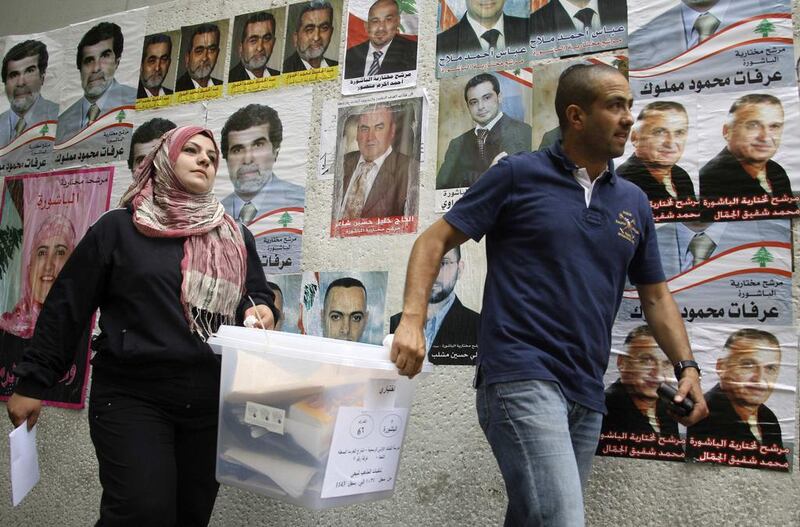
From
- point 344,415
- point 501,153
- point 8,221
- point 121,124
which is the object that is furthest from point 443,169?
point 8,221

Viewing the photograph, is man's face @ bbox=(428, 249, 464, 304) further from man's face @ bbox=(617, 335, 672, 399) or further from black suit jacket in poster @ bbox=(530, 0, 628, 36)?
black suit jacket in poster @ bbox=(530, 0, 628, 36)

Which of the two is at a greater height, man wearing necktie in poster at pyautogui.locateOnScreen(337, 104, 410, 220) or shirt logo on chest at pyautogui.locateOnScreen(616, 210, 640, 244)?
man wearing necktie in poster at pyautogui.locateOnScreen(337, 104, 410, 220)

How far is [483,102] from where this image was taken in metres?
3.21

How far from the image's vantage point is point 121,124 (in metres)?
4.09

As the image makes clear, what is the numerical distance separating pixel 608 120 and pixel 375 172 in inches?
51.9

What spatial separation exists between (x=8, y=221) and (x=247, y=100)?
5.24 ft

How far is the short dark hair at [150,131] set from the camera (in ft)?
13.1

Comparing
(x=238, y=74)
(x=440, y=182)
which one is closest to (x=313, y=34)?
(x=238, y=74)

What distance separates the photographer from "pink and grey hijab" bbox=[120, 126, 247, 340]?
98.4 inches

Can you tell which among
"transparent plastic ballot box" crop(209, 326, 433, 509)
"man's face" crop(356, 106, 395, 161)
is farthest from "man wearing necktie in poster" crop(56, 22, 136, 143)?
"transparent plastic ballot box" crop(209, 326, 433, 509)

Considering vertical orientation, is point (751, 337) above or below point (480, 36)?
below

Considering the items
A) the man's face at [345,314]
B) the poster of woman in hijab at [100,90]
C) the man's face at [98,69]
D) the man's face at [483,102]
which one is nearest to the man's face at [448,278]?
the man's face at [345,314]

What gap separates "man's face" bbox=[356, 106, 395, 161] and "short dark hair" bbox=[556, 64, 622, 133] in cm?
115

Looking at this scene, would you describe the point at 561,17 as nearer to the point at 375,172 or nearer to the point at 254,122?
the point at 375,172
